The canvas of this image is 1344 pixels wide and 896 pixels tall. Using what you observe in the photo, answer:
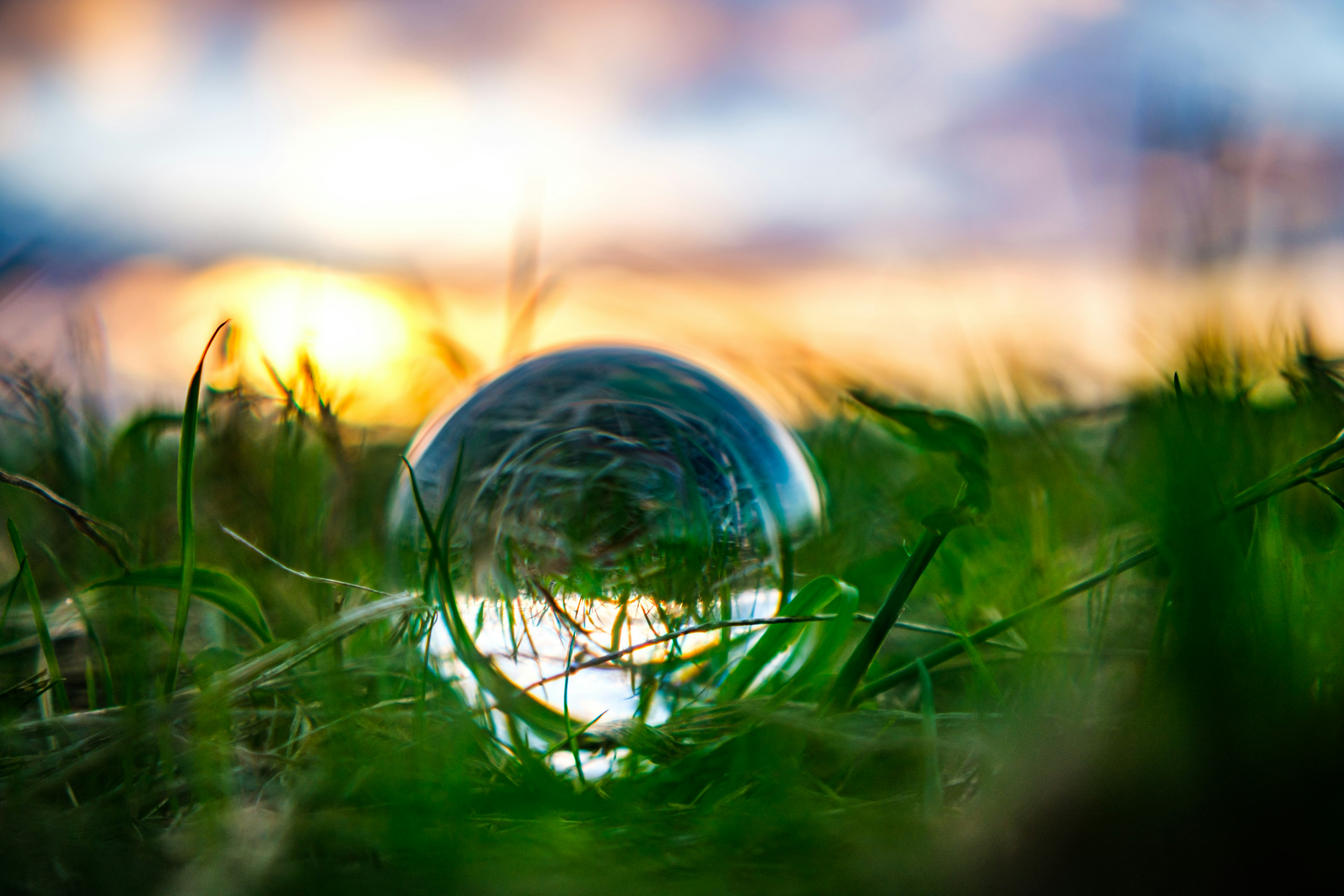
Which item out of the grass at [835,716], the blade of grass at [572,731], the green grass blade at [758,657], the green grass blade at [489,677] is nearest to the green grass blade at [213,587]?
the grass at [835,716]

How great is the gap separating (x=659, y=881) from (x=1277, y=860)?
0.46 m

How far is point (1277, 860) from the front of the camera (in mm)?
533

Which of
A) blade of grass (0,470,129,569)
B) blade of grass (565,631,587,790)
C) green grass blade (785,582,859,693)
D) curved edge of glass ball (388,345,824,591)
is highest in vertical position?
curved edge of glass ball (388,345,824,591)

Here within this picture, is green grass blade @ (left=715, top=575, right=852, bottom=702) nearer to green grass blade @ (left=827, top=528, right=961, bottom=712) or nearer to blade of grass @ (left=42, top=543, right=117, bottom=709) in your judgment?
green grass blade @ (left=827, top=528, right=961, bottom=712)

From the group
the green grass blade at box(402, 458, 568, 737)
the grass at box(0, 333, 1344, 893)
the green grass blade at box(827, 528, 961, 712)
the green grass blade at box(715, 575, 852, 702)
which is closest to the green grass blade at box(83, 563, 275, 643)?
the grass at box(0, 333, 1344, 893)

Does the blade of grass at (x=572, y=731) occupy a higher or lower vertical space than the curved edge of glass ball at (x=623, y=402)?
lower

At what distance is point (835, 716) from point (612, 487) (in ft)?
1.46

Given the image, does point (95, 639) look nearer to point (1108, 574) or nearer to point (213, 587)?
point (213, 587)

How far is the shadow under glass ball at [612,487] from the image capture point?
1077 millimetres

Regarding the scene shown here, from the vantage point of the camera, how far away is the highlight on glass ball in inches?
41.4

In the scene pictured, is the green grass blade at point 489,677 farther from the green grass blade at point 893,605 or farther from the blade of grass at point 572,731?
the green grass blade at point 893,605

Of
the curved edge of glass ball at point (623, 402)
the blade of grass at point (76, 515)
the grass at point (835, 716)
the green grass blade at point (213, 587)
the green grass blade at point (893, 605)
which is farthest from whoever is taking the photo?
the curved edge of glass ball at point (623, 402)

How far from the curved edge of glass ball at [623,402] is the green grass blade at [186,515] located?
336 mm

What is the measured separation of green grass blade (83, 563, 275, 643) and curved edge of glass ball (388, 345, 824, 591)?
→ 25 centimetres
